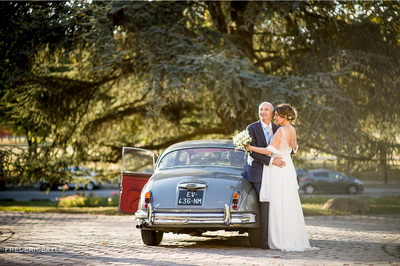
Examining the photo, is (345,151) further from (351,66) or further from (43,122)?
(43,122)

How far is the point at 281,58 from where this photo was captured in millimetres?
20688

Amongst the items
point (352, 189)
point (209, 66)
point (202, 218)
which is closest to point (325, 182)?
point (352, 189)

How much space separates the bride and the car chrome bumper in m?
0.42

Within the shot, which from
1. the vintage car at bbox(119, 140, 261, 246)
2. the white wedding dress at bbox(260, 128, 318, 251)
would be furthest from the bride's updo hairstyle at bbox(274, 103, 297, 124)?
the vintage car at bbox(119, 140, 261, 246)

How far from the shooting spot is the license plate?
372 inches

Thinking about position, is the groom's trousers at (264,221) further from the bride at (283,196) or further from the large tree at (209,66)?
the large tree at (209,66)

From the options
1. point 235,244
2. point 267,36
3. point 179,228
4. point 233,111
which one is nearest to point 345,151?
point 233,111

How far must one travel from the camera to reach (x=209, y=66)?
17016mm

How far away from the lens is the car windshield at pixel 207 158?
10648mm

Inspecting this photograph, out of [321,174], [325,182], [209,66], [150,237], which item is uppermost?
[209,66]

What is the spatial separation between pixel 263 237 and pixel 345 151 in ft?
29.3

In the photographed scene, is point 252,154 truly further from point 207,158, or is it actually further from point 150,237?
point 150,237

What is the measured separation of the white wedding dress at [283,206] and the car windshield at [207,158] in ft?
2.62

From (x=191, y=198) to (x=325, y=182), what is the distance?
26.7 m
